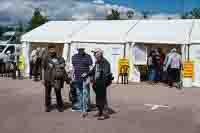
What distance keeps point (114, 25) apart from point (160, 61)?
337 cm

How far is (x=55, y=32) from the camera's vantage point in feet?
66.8

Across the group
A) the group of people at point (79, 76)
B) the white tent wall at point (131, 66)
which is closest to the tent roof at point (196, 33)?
the white tent wall at point (131, 66)

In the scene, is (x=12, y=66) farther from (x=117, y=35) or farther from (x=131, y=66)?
(x=131, y=66)

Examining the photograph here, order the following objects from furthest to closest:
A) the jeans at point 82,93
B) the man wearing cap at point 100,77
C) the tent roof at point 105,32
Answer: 1. the tent roof at point 105,32
2. the jeans at point 82,93
3. the man wearing cap at point 100,77

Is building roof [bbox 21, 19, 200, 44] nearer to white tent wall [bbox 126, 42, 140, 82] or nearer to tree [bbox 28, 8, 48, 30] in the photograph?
white tent wall [bbox 126, 42, 140, 82]

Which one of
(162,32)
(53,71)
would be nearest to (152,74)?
(162,32)

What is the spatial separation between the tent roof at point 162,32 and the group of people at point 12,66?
5.62m

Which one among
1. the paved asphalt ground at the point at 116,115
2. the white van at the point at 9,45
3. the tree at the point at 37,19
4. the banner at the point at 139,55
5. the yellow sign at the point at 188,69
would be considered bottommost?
the paved asphalt ground at the point at 116,115

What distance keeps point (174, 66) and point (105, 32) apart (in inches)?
165

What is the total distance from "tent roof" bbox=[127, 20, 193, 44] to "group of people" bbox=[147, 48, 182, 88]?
58 cm

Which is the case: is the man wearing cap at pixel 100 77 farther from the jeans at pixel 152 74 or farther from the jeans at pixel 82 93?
the jeans at pixel 152 74

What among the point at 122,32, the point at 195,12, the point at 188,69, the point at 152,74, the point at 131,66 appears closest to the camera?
the point at 188,69

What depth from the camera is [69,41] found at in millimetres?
18891

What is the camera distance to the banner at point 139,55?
17.6 meters
